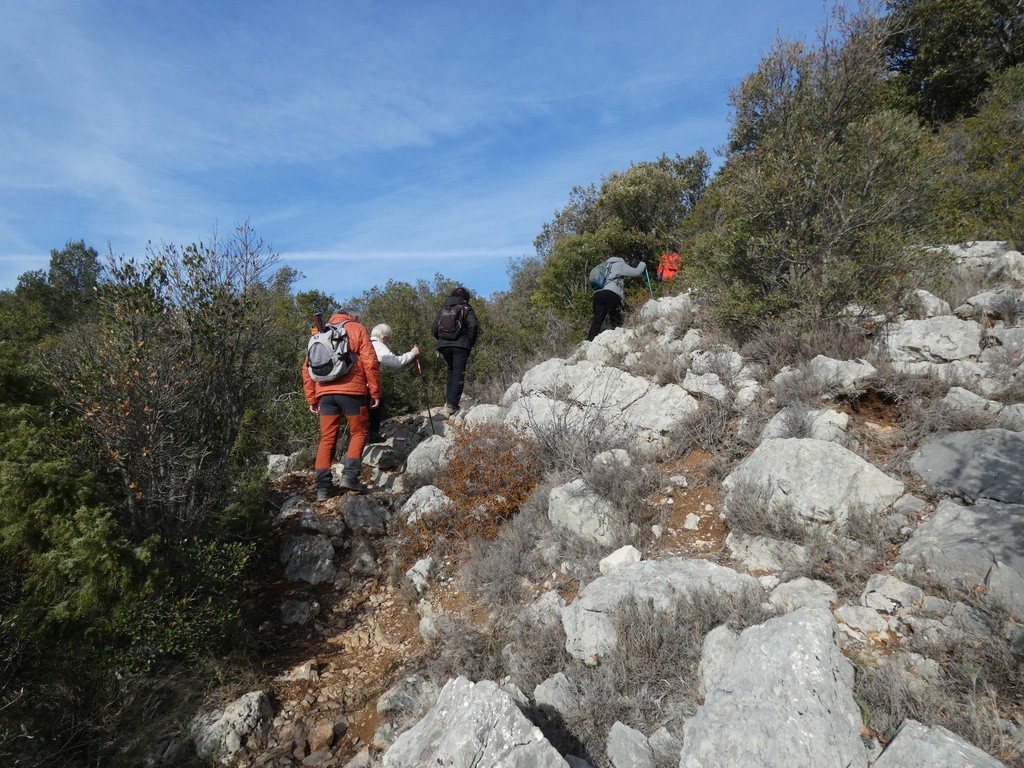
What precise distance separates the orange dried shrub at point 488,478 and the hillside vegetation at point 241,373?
0.16ft

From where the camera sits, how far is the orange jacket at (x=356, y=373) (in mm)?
5574

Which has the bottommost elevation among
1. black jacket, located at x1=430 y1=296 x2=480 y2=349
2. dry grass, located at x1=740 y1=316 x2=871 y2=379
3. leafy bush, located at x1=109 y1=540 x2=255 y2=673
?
leafy bush, located at x1=109 y1=540 x2=255 y2=673

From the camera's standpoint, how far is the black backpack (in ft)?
24.5

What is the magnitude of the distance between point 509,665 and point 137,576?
2562 mm

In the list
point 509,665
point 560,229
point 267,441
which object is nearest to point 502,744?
Answer: point 509,665

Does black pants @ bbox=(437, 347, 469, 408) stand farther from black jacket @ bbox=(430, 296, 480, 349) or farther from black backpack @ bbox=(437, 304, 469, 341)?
black backpack @ bbox=(437, 304, 469, 341)

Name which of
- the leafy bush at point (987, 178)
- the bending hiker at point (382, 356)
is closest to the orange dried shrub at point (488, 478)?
the bending hiker at point (382, 356)

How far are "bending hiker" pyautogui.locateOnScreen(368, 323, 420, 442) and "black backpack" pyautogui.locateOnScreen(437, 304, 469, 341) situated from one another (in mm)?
718

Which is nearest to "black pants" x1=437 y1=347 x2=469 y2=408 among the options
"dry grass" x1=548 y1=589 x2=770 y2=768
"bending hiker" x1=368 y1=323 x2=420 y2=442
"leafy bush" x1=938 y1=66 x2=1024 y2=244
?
"bending hiker" x1=368 y1=323 x2=420 y2=442

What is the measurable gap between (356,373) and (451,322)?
216cm

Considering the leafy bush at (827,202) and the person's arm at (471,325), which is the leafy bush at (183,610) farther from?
the leafy bush at (827,202)

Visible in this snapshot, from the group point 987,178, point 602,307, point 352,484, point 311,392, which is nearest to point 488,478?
point 352,484

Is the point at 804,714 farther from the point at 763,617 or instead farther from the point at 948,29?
the point at 948,29

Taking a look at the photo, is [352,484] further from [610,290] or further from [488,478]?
[610,290]
